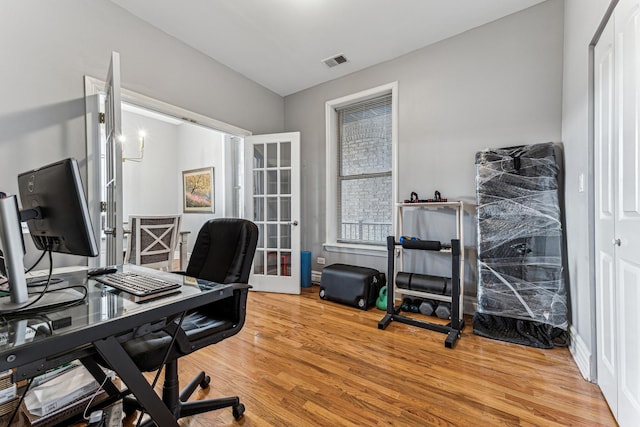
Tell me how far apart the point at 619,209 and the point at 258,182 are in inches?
131

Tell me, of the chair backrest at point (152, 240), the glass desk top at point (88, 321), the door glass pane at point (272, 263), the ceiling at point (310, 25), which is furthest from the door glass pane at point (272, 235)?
the glass desk top at point (88, 321)

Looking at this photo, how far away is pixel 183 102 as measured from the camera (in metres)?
2.84

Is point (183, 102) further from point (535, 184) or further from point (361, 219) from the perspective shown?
point (535, 184)

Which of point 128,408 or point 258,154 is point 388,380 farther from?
point 258,154

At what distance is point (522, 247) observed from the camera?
218 centimetres

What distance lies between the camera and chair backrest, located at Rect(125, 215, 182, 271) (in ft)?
10.2

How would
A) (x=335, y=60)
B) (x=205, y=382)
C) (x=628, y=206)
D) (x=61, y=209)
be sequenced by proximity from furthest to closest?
(x=335, y=60) < (x=205, y=382) < (x=628, y=206) < (x=61, y=209)

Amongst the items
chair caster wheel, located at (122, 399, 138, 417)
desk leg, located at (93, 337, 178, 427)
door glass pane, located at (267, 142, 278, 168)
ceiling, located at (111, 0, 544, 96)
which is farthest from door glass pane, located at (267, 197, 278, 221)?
desk leg, located at (93, 337, 178, 427)

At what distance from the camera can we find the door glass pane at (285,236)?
3.60 meters

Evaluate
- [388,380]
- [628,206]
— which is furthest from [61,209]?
A: [628,206]

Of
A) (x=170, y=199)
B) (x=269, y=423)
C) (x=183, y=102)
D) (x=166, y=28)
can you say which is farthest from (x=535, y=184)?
(x=170, y=199)

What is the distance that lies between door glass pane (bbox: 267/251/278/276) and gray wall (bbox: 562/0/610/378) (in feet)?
9.59

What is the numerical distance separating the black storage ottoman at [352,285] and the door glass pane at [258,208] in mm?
1193

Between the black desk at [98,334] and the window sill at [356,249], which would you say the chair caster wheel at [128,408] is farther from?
the window sill at [356,249]
